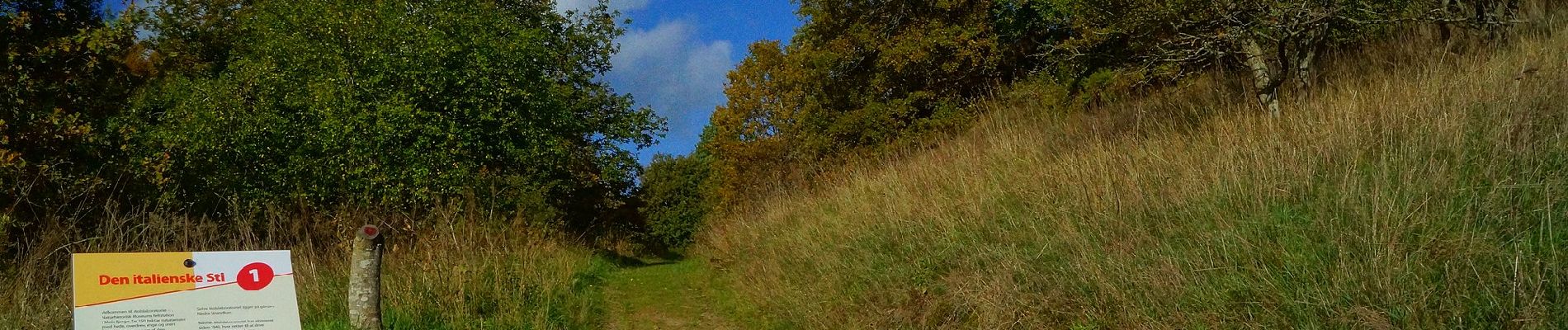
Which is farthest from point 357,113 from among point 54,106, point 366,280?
point 366,280

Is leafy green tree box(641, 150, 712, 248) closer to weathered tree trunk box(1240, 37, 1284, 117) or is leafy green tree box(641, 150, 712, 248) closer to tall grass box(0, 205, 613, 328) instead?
tall grass box(0, 205, 613, 328)

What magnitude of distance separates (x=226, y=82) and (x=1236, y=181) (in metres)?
13.1

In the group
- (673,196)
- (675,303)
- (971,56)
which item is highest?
(971,56)

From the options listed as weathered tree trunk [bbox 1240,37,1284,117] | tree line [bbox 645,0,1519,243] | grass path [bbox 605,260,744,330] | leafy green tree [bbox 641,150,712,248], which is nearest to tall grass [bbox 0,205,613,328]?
grass path [bbox 605,260,744,330]

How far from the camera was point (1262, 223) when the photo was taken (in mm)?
4352

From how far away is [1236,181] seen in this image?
4.85 meters

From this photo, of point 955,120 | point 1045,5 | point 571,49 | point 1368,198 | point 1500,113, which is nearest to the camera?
point 1368,198

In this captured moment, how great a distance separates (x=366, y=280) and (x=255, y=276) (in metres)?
0.99

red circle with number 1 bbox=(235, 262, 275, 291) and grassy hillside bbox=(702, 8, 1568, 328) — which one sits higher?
red circle with number 1 bbox=(235, 262, 275, 291)

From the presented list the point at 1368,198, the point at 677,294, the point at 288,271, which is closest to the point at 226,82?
the point at 677,294

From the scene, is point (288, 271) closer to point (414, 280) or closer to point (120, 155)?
point (414, 280)

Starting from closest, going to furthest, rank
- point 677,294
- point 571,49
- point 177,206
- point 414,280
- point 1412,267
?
point 1412,267, point 414,280, point 677,294, point 177,206, point 571,49

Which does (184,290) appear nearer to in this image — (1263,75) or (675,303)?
(675,303)

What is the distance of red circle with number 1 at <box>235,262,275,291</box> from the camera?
4.50 metres
